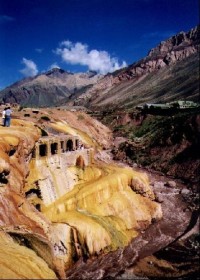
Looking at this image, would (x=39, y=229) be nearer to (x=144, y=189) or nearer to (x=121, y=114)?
(x=144, y=189)

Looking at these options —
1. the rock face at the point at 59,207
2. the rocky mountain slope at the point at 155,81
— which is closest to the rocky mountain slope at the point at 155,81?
the rocky mountain slope at the point at 155,81

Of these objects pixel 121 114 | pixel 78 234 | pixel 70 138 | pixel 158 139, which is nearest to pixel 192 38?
pixel 121 114

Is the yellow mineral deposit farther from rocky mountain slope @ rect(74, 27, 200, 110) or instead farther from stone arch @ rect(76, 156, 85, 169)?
rocky mountain slope @ rect(74, 27, 200, 110)

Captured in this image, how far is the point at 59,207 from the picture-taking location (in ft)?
96.0

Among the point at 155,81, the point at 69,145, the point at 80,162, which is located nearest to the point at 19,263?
the point at 80,162

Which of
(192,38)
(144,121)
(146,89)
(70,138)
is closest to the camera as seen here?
(70,138)

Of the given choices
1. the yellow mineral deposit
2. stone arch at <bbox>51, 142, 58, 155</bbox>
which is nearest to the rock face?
the yellow mineral deposit

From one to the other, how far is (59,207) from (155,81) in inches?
5169

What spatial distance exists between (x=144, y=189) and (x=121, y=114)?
47050 millimetres

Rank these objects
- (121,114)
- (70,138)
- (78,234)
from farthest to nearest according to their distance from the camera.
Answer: (121,114)
(70,138)
(78,234)

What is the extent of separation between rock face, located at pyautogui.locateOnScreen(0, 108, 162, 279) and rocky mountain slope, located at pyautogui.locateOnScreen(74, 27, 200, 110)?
73.2m

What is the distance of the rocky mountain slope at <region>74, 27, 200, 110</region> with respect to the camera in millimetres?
121200

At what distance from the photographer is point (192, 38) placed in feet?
646

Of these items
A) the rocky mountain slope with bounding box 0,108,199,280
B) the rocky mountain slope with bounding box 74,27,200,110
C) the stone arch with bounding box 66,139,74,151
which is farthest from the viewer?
the rocky mountain slope with bounding box 74,27,200,110
